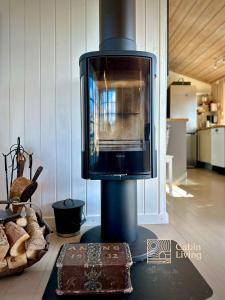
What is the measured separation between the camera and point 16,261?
1.28m

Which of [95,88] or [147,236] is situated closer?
[95,88]

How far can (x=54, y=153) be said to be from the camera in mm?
2098

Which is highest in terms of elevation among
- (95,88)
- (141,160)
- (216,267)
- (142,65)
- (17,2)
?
(17,2)

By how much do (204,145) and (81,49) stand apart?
14.9 feet

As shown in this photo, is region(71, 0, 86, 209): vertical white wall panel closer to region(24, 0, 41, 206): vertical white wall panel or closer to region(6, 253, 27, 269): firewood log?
region(24, 0, 41, 206): vertical white wall panel

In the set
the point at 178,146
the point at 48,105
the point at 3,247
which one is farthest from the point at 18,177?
the point at 178,146

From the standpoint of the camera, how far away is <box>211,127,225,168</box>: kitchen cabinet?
15.8 ft

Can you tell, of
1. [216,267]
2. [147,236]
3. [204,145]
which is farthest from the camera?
[204,145]

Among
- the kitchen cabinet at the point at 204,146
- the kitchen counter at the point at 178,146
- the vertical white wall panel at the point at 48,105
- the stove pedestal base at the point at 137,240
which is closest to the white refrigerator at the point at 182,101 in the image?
the kitchen cabinet at the point at 204,146

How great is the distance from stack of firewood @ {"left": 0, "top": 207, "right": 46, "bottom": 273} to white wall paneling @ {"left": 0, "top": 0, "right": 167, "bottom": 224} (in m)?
0.73

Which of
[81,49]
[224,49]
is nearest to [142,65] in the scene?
[81,49]

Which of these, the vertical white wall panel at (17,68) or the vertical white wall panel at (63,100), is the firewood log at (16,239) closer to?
the vertical white wall panel at (63,100)

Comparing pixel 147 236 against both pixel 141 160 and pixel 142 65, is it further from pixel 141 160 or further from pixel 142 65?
pixel 142 65

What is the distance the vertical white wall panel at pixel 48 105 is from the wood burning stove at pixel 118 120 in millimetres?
555
